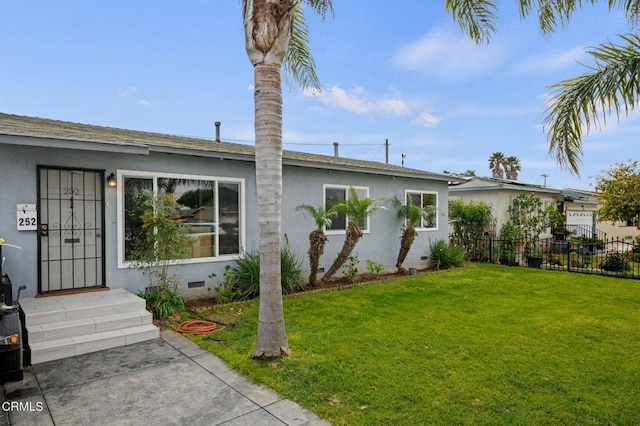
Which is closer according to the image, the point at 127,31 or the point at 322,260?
the point at 322,260

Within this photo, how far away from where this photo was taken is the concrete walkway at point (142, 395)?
3.54 metres

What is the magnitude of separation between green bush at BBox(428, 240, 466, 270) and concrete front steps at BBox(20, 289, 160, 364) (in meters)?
10.3

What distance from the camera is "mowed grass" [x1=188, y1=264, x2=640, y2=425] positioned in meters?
Result: 3.69

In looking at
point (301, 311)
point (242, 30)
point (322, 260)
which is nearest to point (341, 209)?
point (322, 260)

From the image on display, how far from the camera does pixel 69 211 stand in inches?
282

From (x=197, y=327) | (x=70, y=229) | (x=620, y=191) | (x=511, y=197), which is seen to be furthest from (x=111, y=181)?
(x=620, y=191)

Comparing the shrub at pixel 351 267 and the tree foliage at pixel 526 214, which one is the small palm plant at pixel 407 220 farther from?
the tree foliage at pixel 526 214

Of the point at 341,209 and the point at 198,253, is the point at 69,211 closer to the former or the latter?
the point at 198,253

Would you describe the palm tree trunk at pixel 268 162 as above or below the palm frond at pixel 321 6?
below

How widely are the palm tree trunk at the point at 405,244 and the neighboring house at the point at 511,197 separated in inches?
162

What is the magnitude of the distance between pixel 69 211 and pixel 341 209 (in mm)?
6287

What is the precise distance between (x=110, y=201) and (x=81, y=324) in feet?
8.46

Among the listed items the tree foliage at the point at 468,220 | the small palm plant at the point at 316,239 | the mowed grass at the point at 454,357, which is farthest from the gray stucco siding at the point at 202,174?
the tree foliage at the point at 468,220

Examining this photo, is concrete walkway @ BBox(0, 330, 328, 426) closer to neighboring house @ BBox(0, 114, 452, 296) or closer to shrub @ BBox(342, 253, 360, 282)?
neighboring house @ BBox(0, 114, 452, 296)
